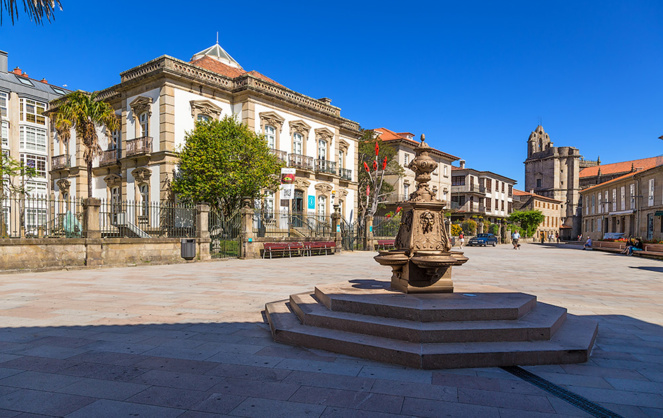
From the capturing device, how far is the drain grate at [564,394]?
11.0 feet

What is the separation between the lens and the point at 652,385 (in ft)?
12.9

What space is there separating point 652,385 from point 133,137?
26471 millimetres

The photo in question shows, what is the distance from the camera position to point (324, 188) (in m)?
30.8

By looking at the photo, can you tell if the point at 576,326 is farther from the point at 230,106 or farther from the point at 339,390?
the point at 230,106

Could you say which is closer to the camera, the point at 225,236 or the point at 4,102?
the point at 225,236

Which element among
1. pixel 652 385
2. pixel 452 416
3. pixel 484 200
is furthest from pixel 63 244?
pixel 484 200

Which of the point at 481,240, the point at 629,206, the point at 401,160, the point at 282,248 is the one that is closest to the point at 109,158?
the point at 282,248

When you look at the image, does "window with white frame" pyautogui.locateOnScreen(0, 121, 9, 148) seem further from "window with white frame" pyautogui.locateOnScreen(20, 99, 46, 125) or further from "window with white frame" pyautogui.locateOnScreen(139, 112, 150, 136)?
"window with white frame" pyautogui.locateOnScreen(139, 112, 150, 136)

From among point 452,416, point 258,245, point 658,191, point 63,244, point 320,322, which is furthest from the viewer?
point 658,191

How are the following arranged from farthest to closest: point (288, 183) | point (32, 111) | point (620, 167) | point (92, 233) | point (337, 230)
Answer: point (620, 167), point (32, 111), point (337, 230), point (288, 183), point (92, 233)

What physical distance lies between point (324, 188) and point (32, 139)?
26358mm

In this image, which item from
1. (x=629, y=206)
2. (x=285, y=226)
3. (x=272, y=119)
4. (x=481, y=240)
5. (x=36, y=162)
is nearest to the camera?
(x=285, y=226)

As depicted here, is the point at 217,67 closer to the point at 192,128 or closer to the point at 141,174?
the point at 192,128

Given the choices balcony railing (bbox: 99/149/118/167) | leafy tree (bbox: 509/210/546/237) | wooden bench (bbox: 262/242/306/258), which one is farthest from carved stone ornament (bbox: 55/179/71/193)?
leafy tree (bbox: 509/210/546/237)
